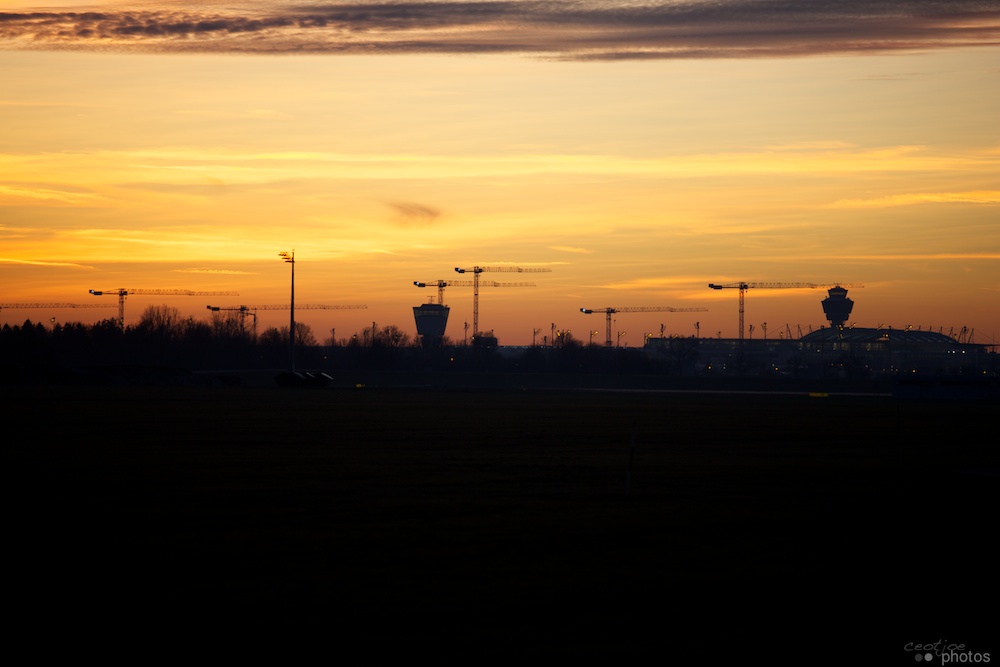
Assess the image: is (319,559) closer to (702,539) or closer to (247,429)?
(702,539)

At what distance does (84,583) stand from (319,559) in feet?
11.3

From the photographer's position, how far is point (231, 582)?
51.9ft

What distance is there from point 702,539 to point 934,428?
42946mm

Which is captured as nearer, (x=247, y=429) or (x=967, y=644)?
(x=967, y=644)

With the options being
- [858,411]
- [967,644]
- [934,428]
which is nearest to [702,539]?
[967,644]

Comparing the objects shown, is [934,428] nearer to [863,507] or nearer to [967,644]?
[863,507]

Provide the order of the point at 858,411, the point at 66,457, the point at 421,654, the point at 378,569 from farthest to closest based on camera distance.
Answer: the point at 858,411
the point at 66,457
the point at 378,569
the point at 421,654

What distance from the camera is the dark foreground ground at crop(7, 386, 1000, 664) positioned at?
1302cm

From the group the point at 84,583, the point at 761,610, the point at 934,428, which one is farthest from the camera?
the point at 934,428

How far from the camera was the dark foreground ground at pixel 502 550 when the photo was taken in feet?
42.7

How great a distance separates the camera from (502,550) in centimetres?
1872

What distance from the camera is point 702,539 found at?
66.2 feet

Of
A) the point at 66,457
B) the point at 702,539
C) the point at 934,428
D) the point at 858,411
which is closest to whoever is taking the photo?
the point at 702,539

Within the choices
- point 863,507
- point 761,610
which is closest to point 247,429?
point 863,507
